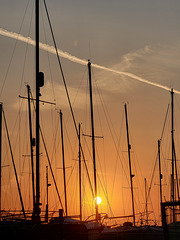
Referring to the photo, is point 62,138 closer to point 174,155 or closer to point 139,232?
point 174,155

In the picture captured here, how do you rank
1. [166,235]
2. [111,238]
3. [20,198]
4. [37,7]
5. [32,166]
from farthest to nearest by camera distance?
1. [32,166]
2. [20,198]
3. [111,238]
4. [37,7]
5. [166,235]

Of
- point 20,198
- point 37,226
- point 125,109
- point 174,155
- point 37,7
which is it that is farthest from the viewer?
point 125,109

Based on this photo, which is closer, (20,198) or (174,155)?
(20,198)

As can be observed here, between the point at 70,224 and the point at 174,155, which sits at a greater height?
the point at 174,155

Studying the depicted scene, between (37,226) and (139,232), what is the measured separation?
14.0 m

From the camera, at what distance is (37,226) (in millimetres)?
28094

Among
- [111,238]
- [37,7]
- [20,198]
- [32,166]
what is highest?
[37,7]

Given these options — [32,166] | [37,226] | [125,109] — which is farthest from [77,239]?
[125,109]

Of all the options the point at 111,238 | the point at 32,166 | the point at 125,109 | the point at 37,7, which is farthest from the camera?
the point at 125,109

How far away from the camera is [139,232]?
1561 inches

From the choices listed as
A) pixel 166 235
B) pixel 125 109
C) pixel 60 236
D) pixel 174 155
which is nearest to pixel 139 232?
pixel 166 235

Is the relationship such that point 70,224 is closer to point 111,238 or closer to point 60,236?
point 60,236

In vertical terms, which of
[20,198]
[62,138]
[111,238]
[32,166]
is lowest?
[111,238]

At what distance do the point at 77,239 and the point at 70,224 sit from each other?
112 cm
